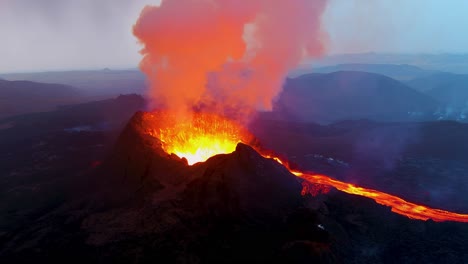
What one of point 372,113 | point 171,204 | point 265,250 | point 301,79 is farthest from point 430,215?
point 301,79

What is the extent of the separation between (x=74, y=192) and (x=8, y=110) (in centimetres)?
10641

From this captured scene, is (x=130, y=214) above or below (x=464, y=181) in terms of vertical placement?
below

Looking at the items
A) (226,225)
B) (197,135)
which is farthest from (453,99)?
(226,225)

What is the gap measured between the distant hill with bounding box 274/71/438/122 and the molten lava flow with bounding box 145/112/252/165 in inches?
3023

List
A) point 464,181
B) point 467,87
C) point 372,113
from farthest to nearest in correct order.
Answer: point 467,87 → point 372,113 → point 464,181

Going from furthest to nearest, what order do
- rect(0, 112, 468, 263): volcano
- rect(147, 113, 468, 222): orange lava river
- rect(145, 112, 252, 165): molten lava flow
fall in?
rect(145, 112, 252, 165): molten lava flow < rect(147, 113, 468, 222): orange lava river < rect(0, 112, 468, 263): volcano

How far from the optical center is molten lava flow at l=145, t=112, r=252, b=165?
35.1 metres

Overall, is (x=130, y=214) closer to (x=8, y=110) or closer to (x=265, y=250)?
(x=265, y=250)

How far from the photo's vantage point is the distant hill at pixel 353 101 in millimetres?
129500

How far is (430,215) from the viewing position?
88.5ft

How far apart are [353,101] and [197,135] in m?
126

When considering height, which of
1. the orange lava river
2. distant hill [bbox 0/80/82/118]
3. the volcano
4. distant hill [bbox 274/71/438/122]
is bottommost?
distant hill [bbox 0/80/82/118]

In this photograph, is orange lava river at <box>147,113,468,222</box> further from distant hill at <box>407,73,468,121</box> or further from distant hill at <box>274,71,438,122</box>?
distant hill at <box>407,73,468,121</box>

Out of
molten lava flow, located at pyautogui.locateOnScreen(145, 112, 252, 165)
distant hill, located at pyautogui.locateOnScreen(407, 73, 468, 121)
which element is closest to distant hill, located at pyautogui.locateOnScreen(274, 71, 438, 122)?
distant hill, located at pyautogui.locateOnScreen(407, 73, 468, 121)
